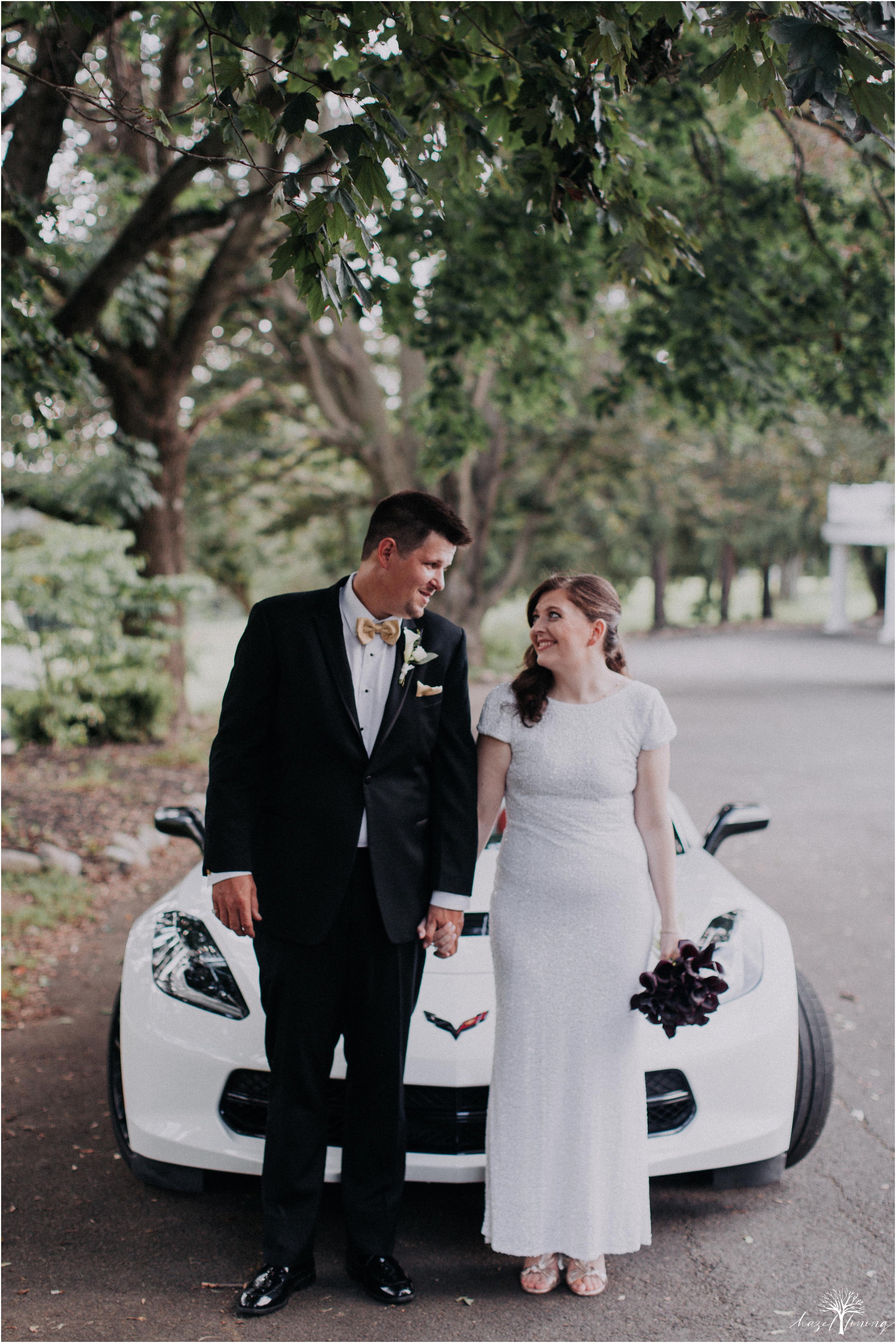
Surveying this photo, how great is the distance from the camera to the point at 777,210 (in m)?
8.53

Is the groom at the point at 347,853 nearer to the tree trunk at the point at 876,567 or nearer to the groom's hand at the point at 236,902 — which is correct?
the groom's hand at the point at 236,902

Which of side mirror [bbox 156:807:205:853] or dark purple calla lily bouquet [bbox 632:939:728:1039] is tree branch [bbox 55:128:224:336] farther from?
dark purple calla lily bouquet [bbox 632:939:728:1039]

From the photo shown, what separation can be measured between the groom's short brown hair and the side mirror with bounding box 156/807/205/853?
1.51 m

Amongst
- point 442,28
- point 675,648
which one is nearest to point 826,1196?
point 442,28

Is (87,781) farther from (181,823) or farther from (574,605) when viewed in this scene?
(574,605)

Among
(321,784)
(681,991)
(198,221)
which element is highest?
(198,221)

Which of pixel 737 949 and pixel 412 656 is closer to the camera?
pixel 412 656

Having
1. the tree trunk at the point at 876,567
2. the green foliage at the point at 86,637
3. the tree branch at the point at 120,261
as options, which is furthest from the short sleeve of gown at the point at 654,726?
the tree trunk at the point at 876,567

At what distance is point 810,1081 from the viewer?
Result: 3.21 meters

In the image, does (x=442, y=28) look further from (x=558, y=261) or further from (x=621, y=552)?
(x=621, y=552)

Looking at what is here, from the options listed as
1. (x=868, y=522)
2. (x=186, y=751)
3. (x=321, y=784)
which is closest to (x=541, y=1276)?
(x=321, y=784)

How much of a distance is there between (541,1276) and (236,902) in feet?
4.39

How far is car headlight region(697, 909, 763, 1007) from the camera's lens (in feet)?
10.2

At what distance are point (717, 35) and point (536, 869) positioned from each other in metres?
2.25
